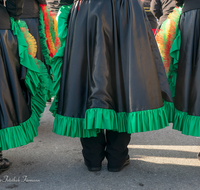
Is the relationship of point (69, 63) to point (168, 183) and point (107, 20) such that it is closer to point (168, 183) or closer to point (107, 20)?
point (107, 20)

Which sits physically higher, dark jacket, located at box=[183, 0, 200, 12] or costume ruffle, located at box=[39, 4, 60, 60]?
dark jacket, located at box=[183, 0, 200, 12]

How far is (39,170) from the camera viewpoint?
5.76 feet

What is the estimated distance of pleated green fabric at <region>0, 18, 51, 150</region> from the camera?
1492 millimetres

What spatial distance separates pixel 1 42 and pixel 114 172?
1224mm

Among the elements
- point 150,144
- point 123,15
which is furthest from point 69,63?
point 150,144

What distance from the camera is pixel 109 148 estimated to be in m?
1.67

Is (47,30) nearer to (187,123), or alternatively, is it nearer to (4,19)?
(4,19)

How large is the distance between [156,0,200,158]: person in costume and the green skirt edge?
0.91 ft

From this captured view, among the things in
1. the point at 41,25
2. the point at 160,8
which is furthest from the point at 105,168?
the point at 160,8

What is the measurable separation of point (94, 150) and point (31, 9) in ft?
6.24

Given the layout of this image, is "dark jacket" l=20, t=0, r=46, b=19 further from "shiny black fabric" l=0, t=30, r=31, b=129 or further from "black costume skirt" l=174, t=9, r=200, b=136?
"black costume skirt" l=174, t=9, r=200, b=136

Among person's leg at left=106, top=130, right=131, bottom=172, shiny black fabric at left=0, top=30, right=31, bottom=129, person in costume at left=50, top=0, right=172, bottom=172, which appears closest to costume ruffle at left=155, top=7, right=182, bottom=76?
person in costume at left=50, top=0, right=172, bottom=172

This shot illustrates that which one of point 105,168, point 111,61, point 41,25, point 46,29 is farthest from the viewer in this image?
point 46,29

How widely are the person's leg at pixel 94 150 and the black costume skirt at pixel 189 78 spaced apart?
0.59 meters
